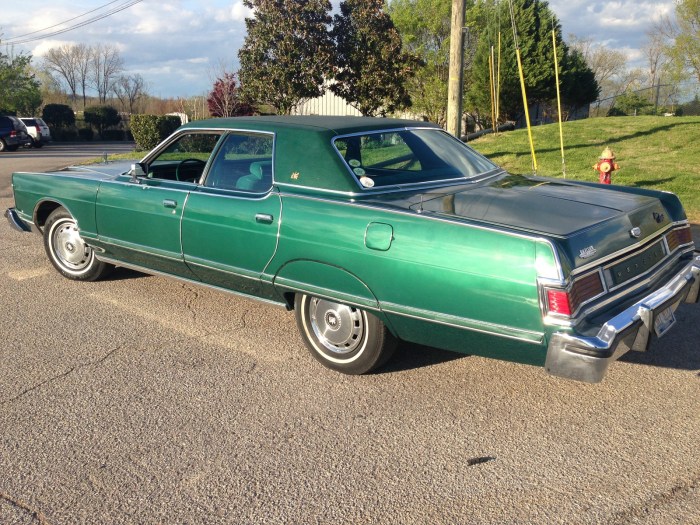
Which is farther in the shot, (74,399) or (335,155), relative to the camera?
(335,155)

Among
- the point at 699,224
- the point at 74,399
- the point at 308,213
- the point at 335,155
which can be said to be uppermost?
the point at 335,155

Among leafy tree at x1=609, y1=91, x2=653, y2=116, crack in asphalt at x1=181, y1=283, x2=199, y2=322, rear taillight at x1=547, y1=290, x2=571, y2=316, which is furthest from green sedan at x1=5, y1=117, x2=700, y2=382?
leafy tree at x1=609, y1=91, x2=653, y2=116

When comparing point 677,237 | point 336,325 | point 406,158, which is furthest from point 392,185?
point 677,237

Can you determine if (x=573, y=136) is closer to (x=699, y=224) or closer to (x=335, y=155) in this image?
(x=699, y=224)

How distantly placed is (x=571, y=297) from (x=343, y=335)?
4.83 feet

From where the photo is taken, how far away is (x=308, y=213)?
4.07m

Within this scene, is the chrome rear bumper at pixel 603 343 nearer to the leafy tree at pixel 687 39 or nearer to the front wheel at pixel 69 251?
the front wheel at pixel 69 251

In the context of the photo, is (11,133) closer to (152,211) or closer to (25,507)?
(152,211)

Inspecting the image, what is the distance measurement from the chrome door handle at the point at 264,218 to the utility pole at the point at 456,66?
6885 mm

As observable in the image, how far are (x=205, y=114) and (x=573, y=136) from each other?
1745cm

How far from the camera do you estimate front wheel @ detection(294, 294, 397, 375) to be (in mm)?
3969

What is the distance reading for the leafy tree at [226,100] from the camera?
23.7 metres

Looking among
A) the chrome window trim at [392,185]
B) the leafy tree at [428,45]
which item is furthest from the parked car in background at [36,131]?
the chrome window trim at [392,185]

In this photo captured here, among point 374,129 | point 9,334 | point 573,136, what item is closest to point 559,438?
point 374,129
